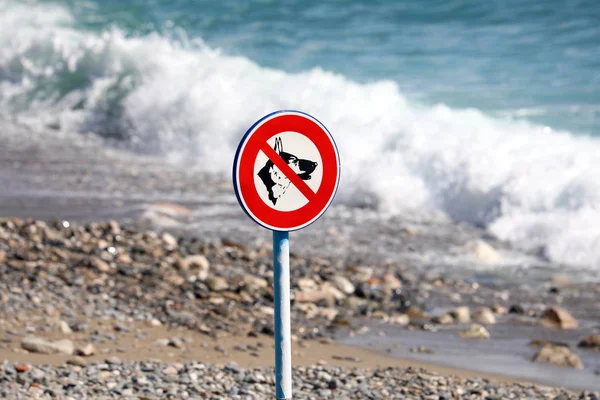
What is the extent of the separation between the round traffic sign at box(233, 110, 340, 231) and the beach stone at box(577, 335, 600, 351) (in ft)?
12.2

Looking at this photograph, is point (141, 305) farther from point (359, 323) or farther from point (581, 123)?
point (581, 123)

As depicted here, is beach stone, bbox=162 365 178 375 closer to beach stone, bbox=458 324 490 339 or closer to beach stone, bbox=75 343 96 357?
beach stone, bbox=75 343 96 357

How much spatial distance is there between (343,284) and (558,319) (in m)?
1.73

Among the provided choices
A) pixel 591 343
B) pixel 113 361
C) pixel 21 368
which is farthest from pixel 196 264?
pixel 591 343

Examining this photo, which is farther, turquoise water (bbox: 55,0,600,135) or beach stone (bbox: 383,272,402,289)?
turquoise water (bbox: 55,0,600,135)

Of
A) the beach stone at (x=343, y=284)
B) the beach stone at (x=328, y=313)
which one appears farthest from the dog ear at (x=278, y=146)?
the beach stone at (x=343, y=284)

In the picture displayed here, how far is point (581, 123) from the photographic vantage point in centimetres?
1466

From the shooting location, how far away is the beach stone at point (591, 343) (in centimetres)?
655

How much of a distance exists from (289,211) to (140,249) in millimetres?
4686

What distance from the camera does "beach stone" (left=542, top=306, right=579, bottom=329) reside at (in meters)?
7.05

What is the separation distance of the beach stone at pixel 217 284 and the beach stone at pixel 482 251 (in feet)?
9.16

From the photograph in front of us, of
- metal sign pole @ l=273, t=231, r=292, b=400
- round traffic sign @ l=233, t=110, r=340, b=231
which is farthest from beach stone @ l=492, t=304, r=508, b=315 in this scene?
round traffic sign @ l=233, t=110, r=340, b=231

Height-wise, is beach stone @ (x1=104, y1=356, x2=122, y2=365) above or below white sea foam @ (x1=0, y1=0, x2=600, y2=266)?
below

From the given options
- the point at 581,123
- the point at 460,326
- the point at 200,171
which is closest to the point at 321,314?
the point at 460,326
